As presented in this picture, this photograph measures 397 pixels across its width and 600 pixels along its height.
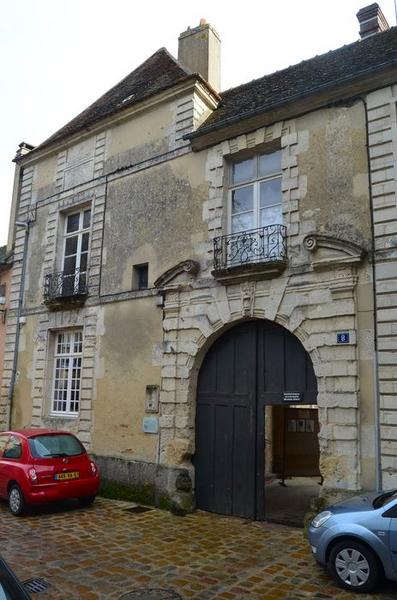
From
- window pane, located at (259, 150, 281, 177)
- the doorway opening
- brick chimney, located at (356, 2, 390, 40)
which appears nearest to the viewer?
window pane, located at (259, 150, 281, 177)

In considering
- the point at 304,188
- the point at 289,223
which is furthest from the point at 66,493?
the point at 304,188

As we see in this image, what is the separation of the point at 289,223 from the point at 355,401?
2.86m

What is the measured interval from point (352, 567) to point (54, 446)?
5.04 m

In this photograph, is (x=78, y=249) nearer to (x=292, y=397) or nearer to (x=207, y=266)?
(x=207, y=266)

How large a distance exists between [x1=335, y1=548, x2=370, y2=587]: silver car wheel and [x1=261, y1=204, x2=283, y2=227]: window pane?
191 inches

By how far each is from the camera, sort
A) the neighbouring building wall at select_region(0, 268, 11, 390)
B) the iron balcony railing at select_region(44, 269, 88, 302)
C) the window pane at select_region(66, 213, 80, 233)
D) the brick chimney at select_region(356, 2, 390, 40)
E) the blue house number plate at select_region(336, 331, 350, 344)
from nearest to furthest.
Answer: the blue house number plate at select_region(336, 331, 350, 344) < the brick chimney at select_region(356, 2, 390, 40) < the iron balcony railing at select_region(44, 269, 88, 302) < the window pane at select_region(66, 213, 80, 233) < the neighbouring building wall at select_region(0, 268, 11, 390)

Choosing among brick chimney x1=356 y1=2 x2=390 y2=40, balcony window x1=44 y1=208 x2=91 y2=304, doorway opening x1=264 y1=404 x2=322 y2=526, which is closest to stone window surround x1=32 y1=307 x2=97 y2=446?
balcony window x1=44 y1=208 x2=91 y2=304

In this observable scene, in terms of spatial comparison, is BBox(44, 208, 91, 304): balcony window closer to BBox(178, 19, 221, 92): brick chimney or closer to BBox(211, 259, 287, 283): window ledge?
BBox(211, 259, 287, 283): window ledge

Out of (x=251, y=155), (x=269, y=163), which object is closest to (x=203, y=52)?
(x=251, y=155)

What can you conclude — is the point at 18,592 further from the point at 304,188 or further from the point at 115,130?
the point at 115,130

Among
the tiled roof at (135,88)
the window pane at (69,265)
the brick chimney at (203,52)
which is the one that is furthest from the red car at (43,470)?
the brick chimney at (203,52)

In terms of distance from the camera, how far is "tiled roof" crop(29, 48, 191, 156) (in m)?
10.6

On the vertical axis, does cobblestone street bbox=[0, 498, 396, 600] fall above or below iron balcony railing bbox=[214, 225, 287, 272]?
below

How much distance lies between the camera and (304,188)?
7.75 m
